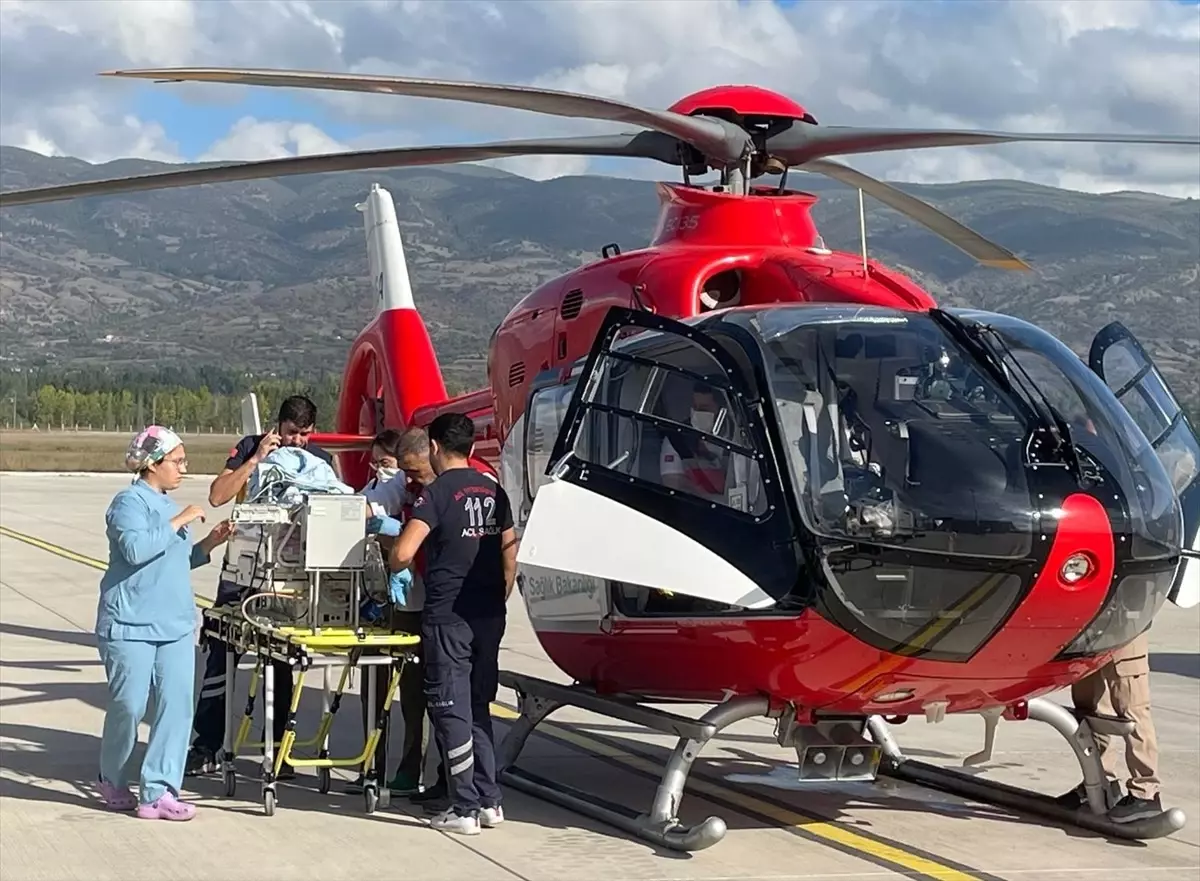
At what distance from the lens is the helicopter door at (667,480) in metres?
6.71

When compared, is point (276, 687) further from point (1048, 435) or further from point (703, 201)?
point (1048, 435)

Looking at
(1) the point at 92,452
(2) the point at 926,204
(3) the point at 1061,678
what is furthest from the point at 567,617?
(1) the point at 92,452

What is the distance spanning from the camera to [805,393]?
6930 millimetres

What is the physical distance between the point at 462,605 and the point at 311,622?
0.83m

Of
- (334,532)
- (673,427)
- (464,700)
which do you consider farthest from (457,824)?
(673,427)

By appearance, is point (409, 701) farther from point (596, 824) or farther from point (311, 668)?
point (596, 824)

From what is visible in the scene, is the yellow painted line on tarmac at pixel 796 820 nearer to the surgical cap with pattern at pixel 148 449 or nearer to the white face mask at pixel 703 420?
the white face mask at pixel 703 420

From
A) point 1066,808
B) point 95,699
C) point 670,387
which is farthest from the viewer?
point 95,699

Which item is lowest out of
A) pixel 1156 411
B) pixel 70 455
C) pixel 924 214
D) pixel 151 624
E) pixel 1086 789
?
pixel 1086 789

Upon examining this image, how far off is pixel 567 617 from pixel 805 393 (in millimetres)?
1766

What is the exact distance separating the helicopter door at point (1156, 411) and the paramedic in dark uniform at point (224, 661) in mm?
3938

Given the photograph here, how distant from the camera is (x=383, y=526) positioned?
787 centimetres

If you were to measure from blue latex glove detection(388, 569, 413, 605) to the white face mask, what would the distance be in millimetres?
1575

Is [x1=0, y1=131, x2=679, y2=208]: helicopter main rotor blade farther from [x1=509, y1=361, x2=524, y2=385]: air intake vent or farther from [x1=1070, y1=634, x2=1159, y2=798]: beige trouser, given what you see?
[x1=1070, y1=634, x2=1159, y2=798]: beige trouser
